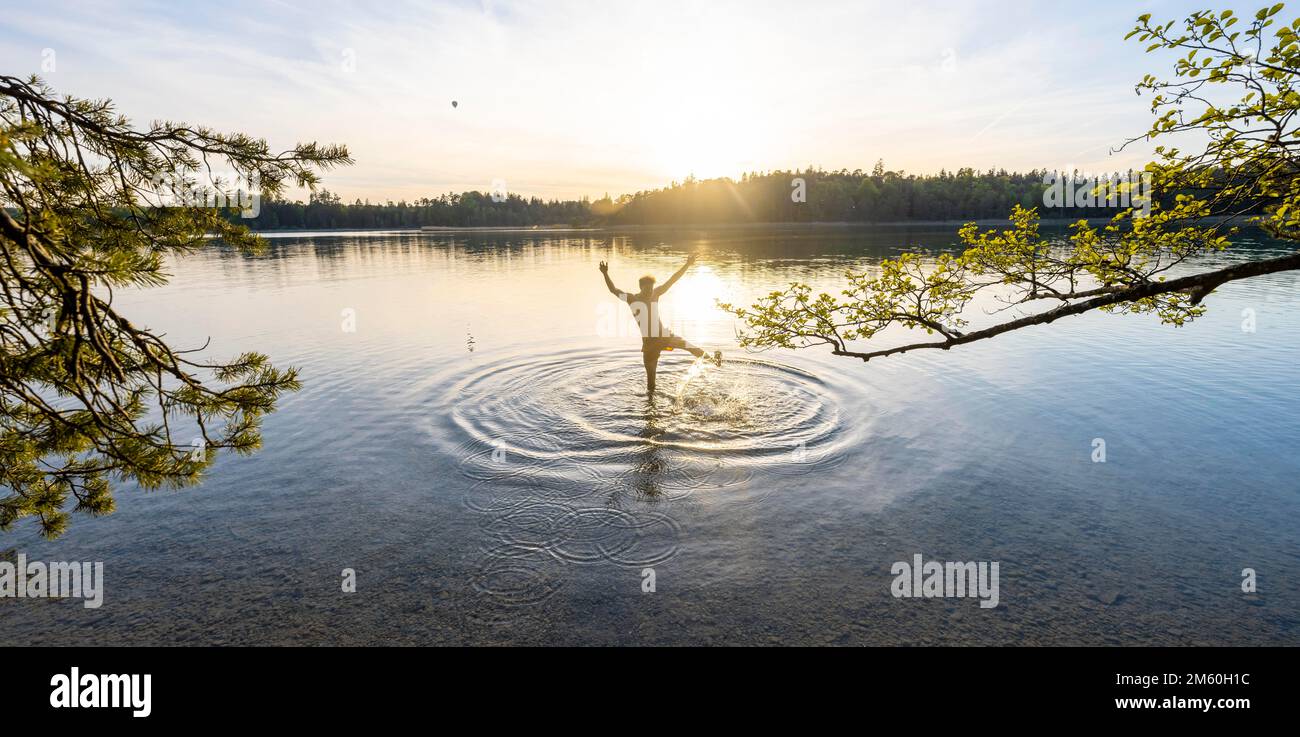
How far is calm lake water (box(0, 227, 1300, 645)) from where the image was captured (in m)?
7.35

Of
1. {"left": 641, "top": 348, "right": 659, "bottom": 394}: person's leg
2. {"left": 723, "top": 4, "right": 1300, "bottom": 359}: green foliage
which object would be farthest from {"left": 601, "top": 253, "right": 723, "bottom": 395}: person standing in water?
{"left": 723, "top": 4, "right": 1300, "bottom": 359}: green foliage

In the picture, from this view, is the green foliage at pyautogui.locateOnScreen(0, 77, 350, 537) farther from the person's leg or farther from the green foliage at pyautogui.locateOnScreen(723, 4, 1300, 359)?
the person's leg

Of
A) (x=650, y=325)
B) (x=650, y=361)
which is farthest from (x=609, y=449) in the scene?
(x=650, y=325)

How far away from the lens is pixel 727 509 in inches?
398

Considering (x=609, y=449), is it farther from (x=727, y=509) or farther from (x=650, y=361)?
(x=650, y=361)

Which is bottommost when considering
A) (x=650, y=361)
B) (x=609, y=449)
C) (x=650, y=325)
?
(x=609, y=449)

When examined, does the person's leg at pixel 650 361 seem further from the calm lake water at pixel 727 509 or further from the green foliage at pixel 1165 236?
the green foliage at pixel 1165 236

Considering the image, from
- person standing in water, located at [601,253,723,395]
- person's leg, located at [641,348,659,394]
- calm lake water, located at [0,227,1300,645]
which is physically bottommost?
calm lake water, located at [0,227,1300,645]

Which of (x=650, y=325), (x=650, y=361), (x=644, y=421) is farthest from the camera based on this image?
(x=650, y=361)

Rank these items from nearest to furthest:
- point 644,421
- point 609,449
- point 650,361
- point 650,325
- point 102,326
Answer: point 102,326, point 609,449, point 644,421, point 650,325, point 650,361
